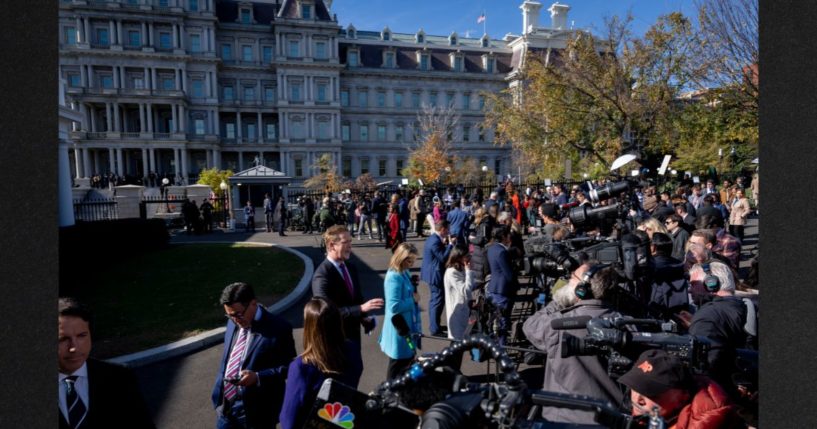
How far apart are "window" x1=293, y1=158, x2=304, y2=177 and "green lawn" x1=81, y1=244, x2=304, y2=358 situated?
1762 inches

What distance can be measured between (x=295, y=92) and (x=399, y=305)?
5914cm

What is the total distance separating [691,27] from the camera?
19891 millimetres

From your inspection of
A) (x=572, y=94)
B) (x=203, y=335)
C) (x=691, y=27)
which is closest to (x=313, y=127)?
(x=572, y=94)

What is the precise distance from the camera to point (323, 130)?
199 feet

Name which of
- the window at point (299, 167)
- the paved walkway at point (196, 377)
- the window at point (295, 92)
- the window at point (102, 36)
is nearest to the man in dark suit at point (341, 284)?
the paved walkway at point (196, 377)

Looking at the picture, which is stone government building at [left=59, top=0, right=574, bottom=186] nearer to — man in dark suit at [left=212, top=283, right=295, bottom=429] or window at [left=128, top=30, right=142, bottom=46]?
window at [left=128, top=30, right=142, bottom=46]

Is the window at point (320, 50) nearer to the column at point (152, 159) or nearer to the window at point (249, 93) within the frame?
the window at point (249, 93)

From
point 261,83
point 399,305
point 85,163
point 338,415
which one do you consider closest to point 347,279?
point 399,305

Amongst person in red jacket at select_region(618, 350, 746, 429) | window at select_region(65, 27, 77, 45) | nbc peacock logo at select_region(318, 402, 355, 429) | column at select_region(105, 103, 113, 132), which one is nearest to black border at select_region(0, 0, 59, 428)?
nbc peacock logo at select_region(318, 402, 355, 429)

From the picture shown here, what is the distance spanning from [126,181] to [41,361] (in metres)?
54.0

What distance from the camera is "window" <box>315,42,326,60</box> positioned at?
59125 millimetres

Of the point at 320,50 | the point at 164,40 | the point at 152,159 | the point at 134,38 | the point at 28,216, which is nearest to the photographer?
the point at 28,216

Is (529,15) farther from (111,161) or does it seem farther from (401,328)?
(401,328)

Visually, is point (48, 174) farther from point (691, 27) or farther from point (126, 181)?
point (126, 181)
